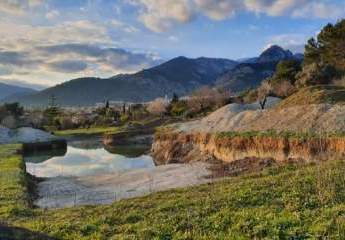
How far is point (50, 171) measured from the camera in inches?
1964

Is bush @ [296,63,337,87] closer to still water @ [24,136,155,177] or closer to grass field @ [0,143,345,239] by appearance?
still water @ [24,136,155,177]

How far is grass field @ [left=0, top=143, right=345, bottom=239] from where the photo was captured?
13086 millimetres

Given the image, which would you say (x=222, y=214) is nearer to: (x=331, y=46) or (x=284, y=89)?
(x=284, y=89)

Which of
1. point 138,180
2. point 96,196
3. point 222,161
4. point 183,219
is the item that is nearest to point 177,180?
point 138,180

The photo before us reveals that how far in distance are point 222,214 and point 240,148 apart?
85.3 ft

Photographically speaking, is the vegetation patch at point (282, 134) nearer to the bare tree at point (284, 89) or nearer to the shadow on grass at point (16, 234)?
the shadow on grass at point (16, 234)

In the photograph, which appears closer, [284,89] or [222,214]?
[222,214]

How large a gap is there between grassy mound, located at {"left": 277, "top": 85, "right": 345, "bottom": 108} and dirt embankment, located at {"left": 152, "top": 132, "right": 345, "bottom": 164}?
8113 millimetres

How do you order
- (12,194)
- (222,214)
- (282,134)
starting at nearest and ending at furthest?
(222,214) < (12,194) < (282,134)

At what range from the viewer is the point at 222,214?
15086 millimetres

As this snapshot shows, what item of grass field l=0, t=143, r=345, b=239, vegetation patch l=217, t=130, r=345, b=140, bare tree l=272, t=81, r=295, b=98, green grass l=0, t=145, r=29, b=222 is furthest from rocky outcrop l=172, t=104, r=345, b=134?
bare tree l=272, t=81, r=295, b=98

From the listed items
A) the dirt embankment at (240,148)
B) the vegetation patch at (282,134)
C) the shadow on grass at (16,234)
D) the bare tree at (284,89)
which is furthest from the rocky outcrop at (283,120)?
→ the shadow on grass at (16,234)

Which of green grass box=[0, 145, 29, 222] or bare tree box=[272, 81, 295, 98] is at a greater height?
bare tree box=[272, 81, 295, 98]

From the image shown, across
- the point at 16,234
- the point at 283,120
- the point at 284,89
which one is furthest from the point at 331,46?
the point at 16,234
